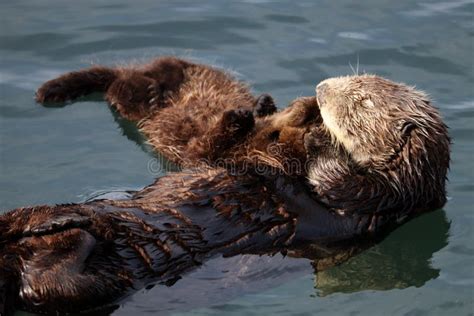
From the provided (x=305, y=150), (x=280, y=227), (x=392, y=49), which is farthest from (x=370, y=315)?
(x=392, y=49)

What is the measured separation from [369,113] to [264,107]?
106 centimetres

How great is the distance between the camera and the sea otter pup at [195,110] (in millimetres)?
6141

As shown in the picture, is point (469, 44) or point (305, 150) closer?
point (305, 150)

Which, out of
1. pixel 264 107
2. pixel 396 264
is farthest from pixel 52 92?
pixel 396 264

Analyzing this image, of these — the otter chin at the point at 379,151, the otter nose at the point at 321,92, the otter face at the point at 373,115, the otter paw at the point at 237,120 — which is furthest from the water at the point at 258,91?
the otter nose at the point at 321,92

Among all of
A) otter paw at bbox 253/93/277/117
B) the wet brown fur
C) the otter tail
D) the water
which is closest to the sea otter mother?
the wet brown fur

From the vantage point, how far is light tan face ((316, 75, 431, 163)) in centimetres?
573

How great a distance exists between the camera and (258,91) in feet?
26.4

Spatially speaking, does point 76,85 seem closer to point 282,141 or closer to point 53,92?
point 53,92

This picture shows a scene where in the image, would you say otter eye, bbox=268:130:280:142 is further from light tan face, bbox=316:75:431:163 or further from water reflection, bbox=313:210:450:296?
water reflection, bbox=313:210:450:296

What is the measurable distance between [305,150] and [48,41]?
143 inches

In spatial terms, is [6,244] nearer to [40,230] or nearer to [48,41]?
[40,230]

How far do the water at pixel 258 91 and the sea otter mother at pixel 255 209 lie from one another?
17cm

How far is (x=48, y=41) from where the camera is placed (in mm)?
8609
